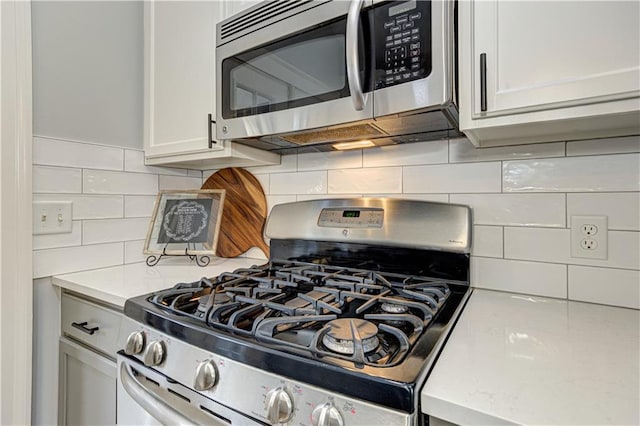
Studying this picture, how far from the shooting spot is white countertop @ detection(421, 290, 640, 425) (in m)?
0.43

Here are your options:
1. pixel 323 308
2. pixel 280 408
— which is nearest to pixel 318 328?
pixel 323 308

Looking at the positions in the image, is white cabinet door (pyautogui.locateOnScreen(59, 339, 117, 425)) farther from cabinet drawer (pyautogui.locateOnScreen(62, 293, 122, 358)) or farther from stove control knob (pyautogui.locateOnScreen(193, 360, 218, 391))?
stove control knob (pyautogui.locateOnScreen(193, 360, 218, 391))

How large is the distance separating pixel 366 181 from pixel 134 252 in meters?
1.09

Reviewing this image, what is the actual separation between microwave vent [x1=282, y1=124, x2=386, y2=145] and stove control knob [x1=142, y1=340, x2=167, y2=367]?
28.6 inches

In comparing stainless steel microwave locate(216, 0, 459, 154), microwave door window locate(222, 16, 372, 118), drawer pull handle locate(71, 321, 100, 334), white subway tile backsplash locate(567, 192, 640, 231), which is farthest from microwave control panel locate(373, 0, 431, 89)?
drawer pull handle locate(71, 321, 100, 334)

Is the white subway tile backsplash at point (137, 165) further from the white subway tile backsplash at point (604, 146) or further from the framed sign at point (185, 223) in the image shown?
the white subway tile backsplash at point (604, 146)

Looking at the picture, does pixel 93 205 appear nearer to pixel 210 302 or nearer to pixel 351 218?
pixel 210 302

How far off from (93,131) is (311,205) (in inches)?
37.3

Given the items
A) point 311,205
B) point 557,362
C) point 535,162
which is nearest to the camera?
point 557,362

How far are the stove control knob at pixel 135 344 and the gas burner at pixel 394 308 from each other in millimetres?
595

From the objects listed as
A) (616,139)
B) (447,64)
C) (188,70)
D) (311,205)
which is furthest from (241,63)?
(616,139)

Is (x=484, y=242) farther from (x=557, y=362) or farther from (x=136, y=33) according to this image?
(x=136, y=33)

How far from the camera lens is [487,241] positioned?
1.03m

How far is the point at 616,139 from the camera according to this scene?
0.86 meters
